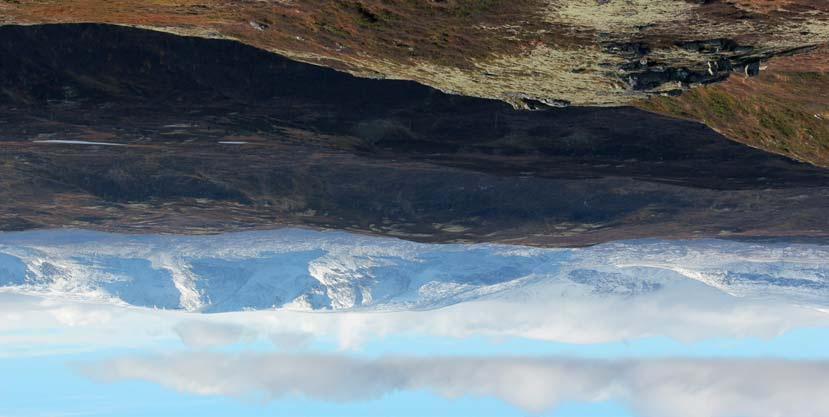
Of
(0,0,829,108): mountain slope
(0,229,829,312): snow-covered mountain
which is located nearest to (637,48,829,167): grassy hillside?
(0,0,829,108): mountain slope

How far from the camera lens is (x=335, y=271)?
103312mm

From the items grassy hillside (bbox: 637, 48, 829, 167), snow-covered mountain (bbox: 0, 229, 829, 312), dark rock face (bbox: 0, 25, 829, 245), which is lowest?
snow-covered mountain (bbox: 0, 229, 829, 312)

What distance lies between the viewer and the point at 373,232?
55.2 m

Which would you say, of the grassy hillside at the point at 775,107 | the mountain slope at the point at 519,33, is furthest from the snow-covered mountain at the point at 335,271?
the mountain slope at the point at 519,33

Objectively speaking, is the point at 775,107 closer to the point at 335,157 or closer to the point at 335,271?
the point at 335,157

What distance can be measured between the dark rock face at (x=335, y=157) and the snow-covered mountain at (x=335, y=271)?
2746cm

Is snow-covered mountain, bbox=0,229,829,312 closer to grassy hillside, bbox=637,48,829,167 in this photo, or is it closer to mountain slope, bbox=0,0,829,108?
grassy hillside, bbox=637,48,829,167

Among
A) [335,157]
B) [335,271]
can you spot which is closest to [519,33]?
[335,157]

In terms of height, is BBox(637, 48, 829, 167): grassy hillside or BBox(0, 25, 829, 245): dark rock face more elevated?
BBox(637, 48, 829, 167): grassy hillside

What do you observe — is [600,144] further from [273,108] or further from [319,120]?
[273,108]

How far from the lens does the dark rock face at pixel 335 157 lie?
32.2 meters

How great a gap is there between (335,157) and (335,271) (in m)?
62.1

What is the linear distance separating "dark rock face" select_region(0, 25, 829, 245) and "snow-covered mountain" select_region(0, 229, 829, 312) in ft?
90.1

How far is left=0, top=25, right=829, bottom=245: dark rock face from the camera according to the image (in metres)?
32.2
